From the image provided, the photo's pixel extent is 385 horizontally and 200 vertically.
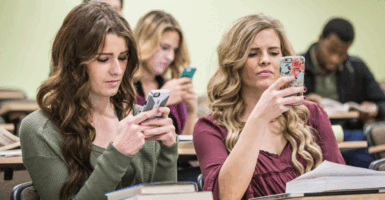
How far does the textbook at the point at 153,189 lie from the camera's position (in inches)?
36.7

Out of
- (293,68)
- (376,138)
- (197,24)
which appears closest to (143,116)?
(293,68)

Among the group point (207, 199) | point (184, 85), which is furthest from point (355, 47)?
point (207, 199)

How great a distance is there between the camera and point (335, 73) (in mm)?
3969

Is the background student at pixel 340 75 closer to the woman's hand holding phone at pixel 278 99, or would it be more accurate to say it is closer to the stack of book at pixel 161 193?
the woman's hand holding phone at pixel 278 99

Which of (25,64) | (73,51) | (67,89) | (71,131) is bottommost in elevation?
(25,64)

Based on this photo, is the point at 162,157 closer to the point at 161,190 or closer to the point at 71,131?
the point at 71,131

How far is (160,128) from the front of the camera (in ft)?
4.01

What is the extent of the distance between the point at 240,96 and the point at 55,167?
790mm

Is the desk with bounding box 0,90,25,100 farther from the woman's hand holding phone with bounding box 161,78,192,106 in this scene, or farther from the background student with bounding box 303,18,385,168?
the background student with bounding box 303,18,385,168

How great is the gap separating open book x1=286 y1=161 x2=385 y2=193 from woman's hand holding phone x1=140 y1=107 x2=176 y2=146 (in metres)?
0.41

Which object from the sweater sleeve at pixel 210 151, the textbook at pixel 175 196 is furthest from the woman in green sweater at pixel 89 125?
the textbook at pixel 175 196

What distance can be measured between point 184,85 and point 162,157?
117cm

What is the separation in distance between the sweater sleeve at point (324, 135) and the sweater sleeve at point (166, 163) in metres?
0.60

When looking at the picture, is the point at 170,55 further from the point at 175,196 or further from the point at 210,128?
the point at 175,196
